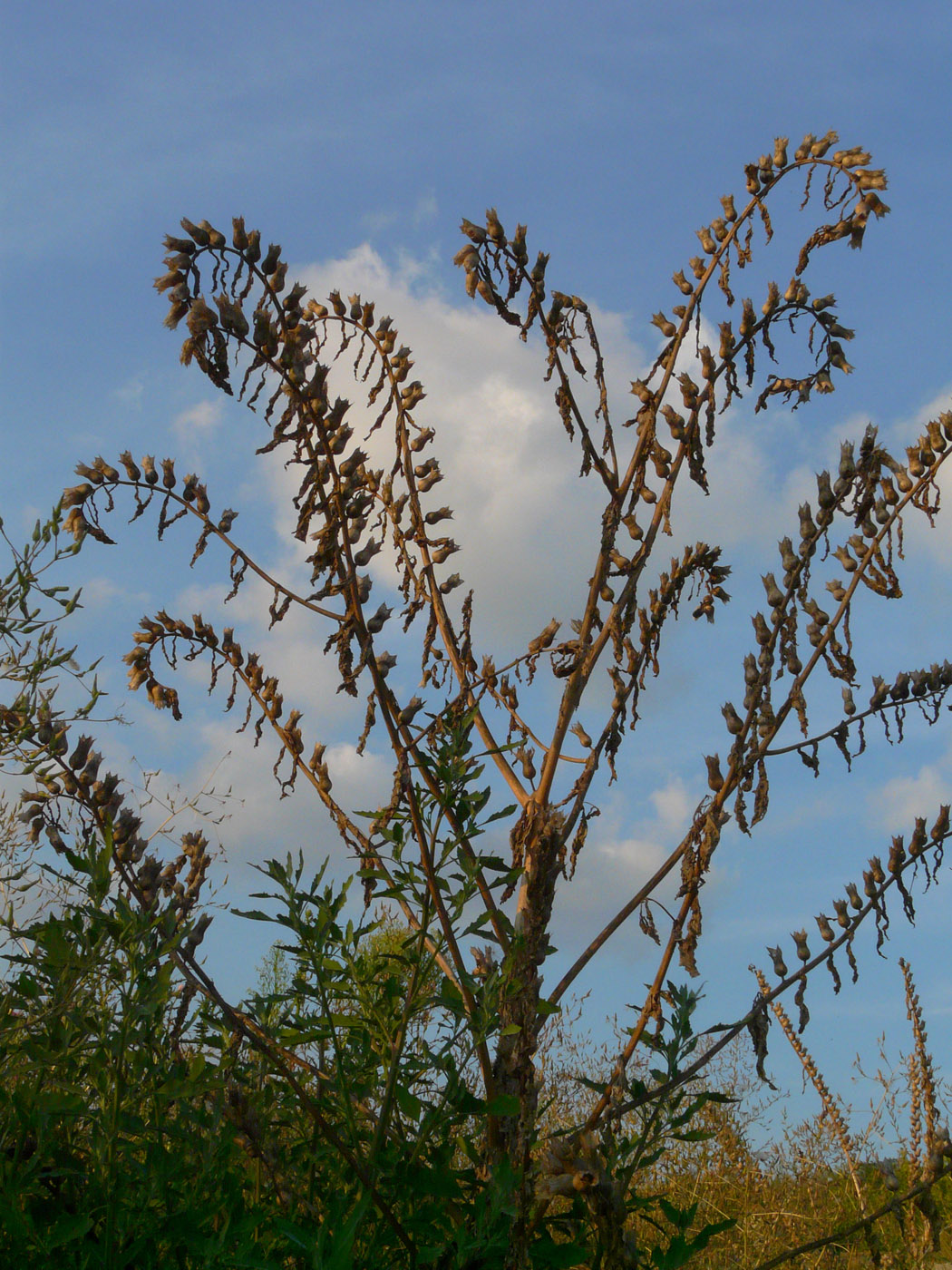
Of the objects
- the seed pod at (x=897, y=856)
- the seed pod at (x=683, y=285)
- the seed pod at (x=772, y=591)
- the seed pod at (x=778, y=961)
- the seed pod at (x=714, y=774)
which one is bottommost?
the seed pod at (x=778, y=961)

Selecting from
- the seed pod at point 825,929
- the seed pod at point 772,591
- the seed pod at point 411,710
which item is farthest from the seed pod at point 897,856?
the seed pod at point 411,710

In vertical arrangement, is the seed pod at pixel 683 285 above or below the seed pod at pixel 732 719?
above

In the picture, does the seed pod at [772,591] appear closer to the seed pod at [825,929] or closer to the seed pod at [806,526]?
the seed pod at [806,526]

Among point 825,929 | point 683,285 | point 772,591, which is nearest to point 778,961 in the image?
point 825,929

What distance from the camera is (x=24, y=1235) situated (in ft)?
5.39

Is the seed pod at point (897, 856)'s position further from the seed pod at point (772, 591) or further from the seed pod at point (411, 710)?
the seed pod at point (411, 710)

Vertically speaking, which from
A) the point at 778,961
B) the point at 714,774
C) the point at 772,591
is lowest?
the point at 778,961

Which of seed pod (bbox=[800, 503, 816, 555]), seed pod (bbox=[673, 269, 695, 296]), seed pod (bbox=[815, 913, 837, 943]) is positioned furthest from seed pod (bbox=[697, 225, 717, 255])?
seed pod (bbox=[815, 913, 837, 943])

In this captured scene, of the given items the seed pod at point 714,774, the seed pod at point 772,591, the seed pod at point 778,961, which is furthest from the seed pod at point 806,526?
the seed pod at point 778,961

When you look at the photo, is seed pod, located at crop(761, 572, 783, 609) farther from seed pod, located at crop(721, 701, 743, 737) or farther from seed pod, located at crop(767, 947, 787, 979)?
seed pod, located at crop(767, 947, 787, 979)

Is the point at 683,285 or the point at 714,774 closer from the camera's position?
the point at 714,774

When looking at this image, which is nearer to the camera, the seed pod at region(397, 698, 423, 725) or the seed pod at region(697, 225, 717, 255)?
the seed pod at region(397, 698, 423, 725)

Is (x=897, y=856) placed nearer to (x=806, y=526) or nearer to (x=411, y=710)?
(x=806, y=526)

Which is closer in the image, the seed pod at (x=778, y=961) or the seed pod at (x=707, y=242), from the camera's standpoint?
the seed pod at (x=778, y=961)
